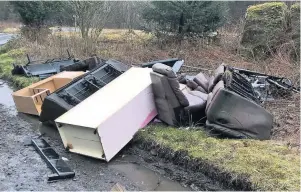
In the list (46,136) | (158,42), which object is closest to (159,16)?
(158,42)

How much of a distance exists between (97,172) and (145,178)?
27.2 inches

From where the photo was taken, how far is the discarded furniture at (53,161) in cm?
455

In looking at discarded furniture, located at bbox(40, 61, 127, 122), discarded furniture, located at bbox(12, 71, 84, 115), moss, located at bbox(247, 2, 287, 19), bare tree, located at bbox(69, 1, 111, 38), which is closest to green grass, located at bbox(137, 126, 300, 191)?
discarded furniture, located at bbox(40, 61, 127, 122)

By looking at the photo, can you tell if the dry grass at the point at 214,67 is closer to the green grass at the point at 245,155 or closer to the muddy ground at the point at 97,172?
the green grass at the point at 245,155

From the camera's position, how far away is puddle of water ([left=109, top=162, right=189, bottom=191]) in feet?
14.1

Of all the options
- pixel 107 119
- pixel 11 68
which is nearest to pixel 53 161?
pixel 107 119

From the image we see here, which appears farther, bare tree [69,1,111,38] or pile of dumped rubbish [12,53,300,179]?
bare tree [69,1,111,38]

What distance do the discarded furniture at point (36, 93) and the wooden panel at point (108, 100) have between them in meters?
1.51

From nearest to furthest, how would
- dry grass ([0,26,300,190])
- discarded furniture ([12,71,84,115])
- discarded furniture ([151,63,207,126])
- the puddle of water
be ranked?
1. dry grass ([0,26,300,190])
2. the puddle of water
3. discarded furniture ([151,63,207,126])
4. discarded furniture ([12,71,84,115])

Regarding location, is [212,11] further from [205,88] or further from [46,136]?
[46,136]

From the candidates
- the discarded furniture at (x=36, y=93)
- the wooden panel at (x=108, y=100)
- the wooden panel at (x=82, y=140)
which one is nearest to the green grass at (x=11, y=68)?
the discarded furniture at (x=36, y=93)

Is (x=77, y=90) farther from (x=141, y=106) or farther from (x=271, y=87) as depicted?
(x=271, y=87)

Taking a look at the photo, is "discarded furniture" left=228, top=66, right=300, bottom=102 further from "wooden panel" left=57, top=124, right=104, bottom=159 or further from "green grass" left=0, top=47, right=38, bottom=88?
"green grass" left=0, top=47, right=38, bottom=88

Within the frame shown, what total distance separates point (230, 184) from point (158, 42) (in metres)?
8.32
